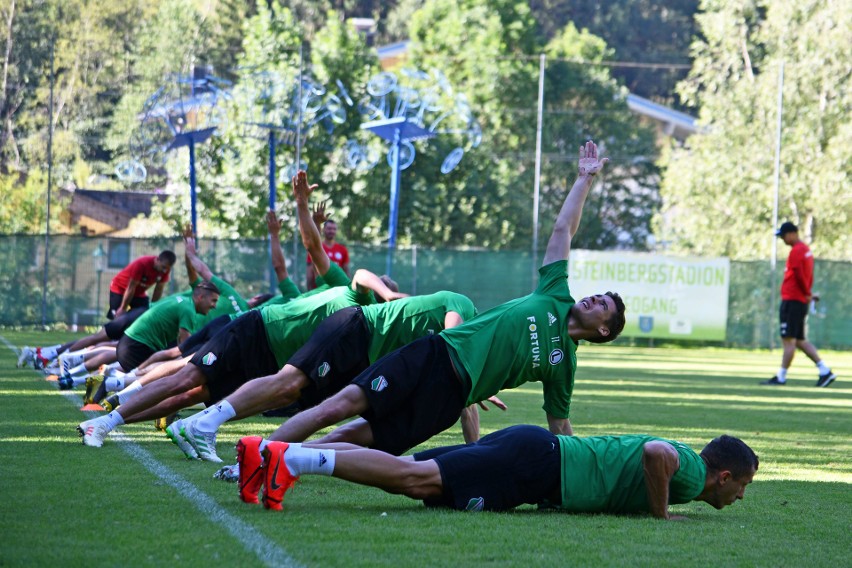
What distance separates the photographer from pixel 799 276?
18844 millimetres

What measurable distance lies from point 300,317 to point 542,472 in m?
2.73

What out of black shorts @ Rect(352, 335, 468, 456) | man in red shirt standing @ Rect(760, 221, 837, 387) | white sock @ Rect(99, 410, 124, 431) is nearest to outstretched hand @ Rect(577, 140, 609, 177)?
black shorts @ Rect(352, 335, 468, 456)

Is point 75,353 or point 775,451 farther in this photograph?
point 75,353

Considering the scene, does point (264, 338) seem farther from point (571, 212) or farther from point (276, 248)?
point (571, 212)

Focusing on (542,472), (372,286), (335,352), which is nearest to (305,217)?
(372,286)

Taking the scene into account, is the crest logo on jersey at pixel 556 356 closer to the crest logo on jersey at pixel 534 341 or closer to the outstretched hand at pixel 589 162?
the crest logo on jersey at pixel 534 341

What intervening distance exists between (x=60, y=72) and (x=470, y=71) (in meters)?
13.9

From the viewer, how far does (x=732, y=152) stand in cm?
3856

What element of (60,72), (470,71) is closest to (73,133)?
(60,72)

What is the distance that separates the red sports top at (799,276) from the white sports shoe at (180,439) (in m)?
12.5

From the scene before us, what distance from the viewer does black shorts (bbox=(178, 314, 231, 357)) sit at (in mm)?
11320

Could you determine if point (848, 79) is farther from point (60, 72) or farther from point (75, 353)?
point (75, 353)

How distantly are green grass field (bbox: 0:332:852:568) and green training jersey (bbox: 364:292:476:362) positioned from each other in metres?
0.91

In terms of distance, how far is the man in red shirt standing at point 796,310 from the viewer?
18.4 m
